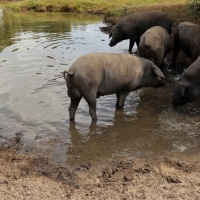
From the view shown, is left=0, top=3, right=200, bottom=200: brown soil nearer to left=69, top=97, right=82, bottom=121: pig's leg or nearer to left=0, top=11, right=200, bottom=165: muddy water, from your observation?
left=0, top=11, right=200, bottom=165: muddy water

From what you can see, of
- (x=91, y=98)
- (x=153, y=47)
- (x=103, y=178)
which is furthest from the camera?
(x=153, y=47)

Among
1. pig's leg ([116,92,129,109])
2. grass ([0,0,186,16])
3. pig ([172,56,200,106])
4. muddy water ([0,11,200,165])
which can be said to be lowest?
grass ([0,0,186,16])

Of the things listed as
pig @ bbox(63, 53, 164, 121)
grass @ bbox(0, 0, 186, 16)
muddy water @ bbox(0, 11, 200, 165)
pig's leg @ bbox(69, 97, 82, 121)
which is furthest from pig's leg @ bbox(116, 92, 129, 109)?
grass @ bbox(0, 0, 186, 16)

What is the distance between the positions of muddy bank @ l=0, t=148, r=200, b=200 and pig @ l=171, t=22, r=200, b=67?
13.7ft

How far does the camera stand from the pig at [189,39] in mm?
8586

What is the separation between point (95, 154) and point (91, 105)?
116 centimetres

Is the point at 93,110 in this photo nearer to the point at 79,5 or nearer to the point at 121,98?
the point at 121,98

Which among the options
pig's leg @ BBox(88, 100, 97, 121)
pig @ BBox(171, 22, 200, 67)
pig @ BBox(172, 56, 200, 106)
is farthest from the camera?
pig @ BBox(171, 22, 200, 67)

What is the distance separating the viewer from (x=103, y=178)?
14.4 feet

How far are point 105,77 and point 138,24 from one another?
21.1 feet

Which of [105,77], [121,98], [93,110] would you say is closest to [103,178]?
[93,110]

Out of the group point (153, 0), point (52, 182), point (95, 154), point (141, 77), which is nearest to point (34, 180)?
point (52, 182)

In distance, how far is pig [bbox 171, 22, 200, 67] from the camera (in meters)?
8.59

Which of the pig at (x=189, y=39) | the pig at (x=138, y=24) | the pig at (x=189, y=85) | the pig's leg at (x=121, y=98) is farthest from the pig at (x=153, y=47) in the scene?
the pig at (x=138, y=24)
